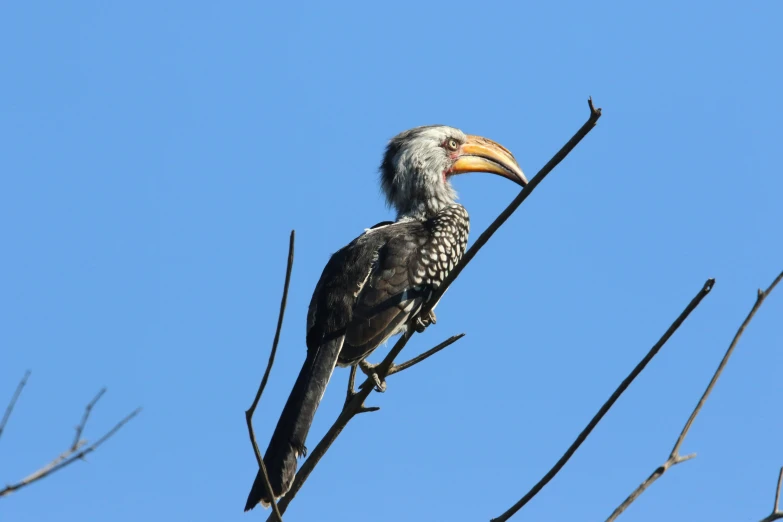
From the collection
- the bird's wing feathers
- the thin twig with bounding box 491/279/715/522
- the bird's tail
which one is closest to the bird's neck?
the bird's wing feathers

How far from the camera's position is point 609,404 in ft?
8.91

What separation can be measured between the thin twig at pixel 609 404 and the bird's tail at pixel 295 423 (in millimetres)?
1715

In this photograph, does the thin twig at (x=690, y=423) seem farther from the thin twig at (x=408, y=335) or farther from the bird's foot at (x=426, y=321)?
the bird's foot at (x=426, y=321)

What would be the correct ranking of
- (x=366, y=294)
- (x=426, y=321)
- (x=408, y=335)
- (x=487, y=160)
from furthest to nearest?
(x=487, y=160) → (x=426, y=321) → (x=366, y=294) → (x=408, y=335)

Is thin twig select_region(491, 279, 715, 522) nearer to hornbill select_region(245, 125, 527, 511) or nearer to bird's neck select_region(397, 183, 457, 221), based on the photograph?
hornbill select_region(245, 125, 527, 511)

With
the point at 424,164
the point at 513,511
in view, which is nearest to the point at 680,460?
the point at 513,511

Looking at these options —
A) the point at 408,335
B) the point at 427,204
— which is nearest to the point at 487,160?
the point at 427,204

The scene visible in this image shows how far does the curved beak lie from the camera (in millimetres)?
7184

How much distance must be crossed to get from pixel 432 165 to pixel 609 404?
4.38 m

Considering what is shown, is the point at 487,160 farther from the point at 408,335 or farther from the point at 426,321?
the point at 408,335

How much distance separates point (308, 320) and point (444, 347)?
5.66ft

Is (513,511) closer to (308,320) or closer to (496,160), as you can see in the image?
(308,320)

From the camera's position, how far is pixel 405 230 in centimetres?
619

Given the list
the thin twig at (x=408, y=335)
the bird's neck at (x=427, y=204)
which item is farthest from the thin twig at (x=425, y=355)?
the bird's neck at (x=427, y=204)
